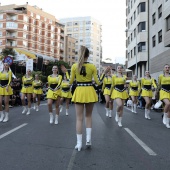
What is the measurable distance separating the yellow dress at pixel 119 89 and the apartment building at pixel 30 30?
70.8 meters

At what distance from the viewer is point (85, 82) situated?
Result: 5215mm

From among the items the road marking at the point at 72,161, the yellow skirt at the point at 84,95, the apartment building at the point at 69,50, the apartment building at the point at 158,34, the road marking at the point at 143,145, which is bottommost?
the road marking at the point at 143,145

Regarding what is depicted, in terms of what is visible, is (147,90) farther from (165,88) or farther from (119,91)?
(119,91)

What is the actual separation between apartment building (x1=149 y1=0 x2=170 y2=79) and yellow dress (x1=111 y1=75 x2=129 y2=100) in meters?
15.3

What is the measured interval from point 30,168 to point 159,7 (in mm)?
28973

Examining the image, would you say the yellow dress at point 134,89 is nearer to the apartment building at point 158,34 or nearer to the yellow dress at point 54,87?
the yellow dress at point 54,87

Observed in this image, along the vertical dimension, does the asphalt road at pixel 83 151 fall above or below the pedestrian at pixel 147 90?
below

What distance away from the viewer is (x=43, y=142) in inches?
230

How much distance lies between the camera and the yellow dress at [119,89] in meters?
8.70

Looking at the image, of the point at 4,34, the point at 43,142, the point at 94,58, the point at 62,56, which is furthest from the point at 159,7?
the point at 94,58

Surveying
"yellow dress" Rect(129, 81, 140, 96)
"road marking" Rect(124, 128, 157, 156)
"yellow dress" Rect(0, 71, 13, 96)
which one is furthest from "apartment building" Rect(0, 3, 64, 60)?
"road marking" Rect(124, 128, 157, 156)

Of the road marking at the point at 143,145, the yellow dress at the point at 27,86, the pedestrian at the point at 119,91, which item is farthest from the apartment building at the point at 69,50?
the road marking at the point at 143,145

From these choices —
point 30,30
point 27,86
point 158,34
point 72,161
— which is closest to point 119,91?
point 72,161

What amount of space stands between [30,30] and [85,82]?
268 ft
